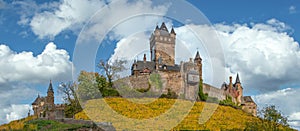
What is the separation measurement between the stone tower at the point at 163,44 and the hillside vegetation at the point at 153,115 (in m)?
20.6

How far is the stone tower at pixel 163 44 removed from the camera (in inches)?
3054

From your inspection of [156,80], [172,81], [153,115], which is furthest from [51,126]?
[172,81]

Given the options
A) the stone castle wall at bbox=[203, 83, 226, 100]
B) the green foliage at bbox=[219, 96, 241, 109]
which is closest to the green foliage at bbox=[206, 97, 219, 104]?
the stone castle wall at bbox=[203, 83, 226, 100]

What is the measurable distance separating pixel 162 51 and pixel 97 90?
2524cm

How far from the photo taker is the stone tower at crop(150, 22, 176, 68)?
254ft

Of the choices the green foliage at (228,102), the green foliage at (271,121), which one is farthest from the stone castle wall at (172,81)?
the green foliage at (271,121)

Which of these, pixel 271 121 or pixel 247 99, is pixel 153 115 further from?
pixel 247 99

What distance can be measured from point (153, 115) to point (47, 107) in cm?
2261

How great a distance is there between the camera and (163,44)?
262 feet

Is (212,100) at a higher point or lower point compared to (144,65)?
lower

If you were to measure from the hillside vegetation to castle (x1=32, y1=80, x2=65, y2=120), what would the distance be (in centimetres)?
515

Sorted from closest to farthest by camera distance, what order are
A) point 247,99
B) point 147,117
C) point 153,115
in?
point 147,117
point 153,115
point 247,99

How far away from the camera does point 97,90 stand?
185ft

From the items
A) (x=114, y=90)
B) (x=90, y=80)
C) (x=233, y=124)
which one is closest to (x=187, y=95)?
(x=114, y=90)
